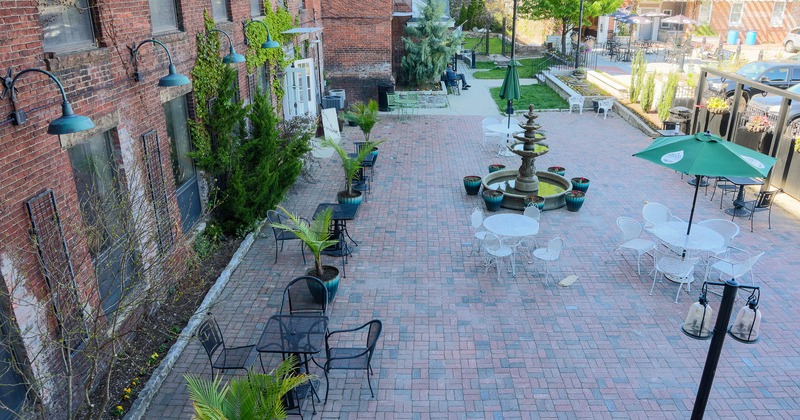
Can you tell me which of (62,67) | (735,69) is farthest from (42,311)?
(735,69)

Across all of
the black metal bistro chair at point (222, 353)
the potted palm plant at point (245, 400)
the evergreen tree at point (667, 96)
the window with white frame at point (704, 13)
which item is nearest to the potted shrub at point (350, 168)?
the black metal bistro chair at point (222, 353)

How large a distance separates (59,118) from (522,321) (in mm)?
6136

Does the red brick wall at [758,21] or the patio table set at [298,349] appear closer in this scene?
the patio table set at [298,349]

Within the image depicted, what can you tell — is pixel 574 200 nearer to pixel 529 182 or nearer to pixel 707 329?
pixel 529 182

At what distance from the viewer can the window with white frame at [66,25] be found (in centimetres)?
620

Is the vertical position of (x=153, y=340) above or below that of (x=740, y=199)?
below

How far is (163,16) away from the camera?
29.3 feet

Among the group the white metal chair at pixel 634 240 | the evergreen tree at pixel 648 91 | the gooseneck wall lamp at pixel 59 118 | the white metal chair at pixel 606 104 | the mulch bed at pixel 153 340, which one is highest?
the gooseneck wall lamp at pixel 59 118

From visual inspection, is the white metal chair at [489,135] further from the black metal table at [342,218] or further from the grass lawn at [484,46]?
the grass lawn at [484,46]

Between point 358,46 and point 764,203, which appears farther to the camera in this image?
point 358,46

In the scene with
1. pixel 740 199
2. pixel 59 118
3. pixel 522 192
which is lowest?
pixel 522 192

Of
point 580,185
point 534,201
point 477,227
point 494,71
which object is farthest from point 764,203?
point 494,71

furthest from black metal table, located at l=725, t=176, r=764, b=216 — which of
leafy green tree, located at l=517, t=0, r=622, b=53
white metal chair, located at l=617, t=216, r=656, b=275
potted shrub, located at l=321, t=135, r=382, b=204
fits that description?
leafy green tree, located at l=517, t=0, r=622, b=53

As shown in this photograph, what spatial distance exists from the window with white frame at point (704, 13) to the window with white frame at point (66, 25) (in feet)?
146
